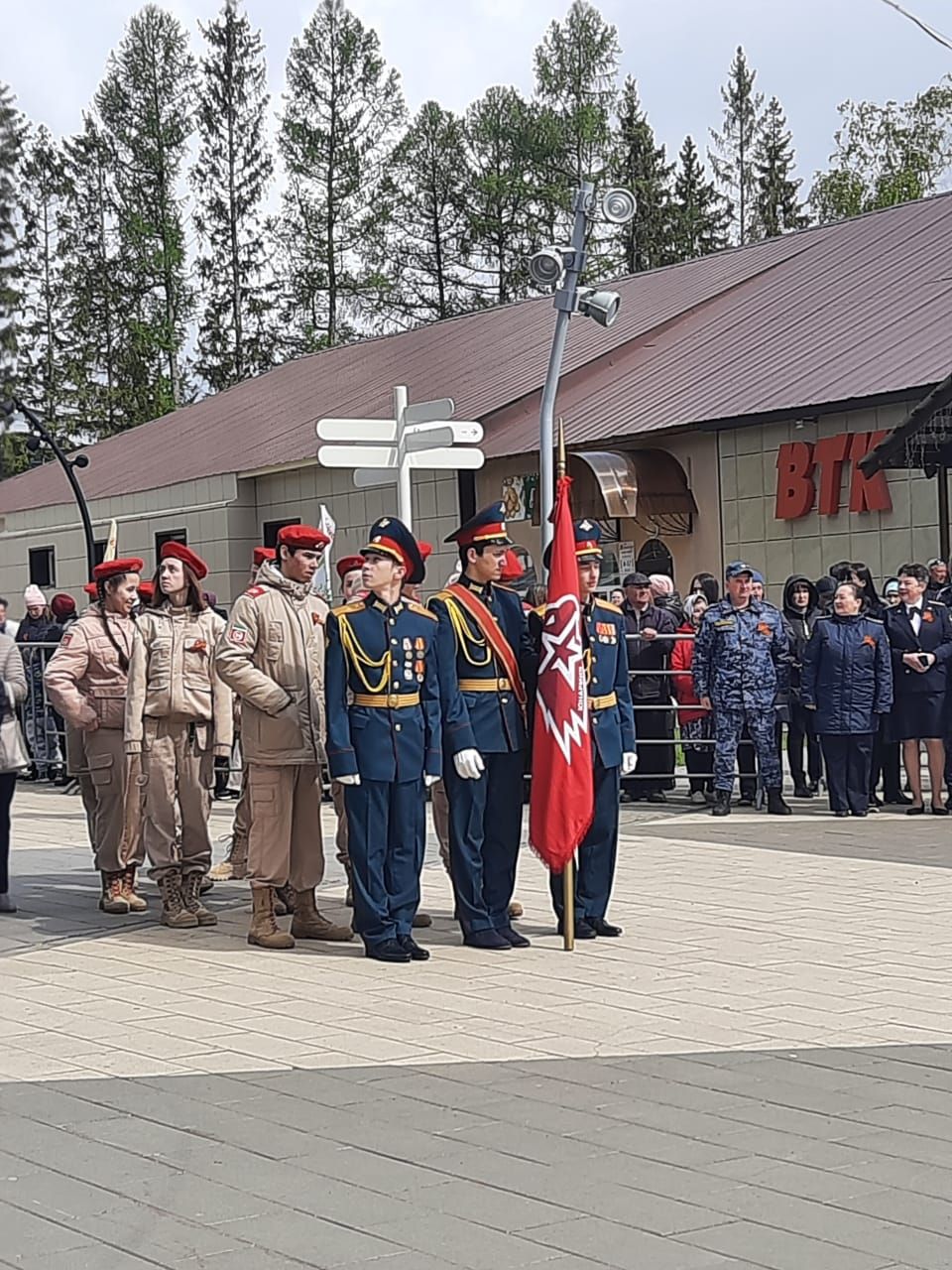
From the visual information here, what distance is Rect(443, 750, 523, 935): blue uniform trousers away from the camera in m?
9.23

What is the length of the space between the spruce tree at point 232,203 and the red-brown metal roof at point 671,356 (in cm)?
1908

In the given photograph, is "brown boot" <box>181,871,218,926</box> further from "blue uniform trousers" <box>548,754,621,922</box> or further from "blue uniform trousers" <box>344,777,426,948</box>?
"blue uniform trousers" <box>548,754,621,922</box>

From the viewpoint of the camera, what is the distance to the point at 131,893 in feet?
35.4

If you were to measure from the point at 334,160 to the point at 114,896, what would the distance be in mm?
45649

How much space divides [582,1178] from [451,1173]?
369 mm

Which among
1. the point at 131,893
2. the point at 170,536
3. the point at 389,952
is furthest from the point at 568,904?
the point at 170,536

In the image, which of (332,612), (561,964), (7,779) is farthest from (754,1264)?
(7,779)

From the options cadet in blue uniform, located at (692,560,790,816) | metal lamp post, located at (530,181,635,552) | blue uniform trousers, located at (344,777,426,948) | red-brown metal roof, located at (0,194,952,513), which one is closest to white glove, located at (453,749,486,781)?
blue uniform trousers, located at (344,777,426,948)

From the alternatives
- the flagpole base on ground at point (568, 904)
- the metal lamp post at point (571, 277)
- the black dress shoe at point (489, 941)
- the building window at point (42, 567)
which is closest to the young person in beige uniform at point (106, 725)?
the black dress shoe at point (489, 941)

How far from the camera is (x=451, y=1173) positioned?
539cm

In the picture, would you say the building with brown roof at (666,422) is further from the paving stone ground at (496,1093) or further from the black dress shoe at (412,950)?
the paving stone ground at (496,1093)

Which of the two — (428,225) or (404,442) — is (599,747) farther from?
(428,225)

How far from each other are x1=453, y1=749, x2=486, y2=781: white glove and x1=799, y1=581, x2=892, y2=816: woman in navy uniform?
6021 millimetres

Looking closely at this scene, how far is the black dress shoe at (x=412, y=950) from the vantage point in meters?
8.97
